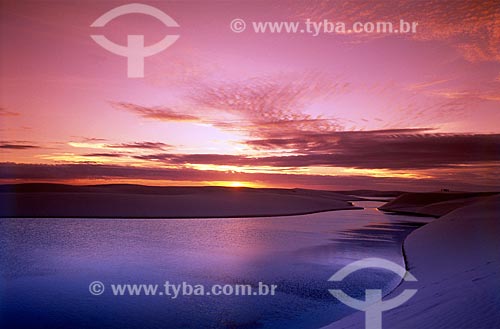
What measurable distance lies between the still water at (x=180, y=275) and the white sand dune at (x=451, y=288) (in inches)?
32.5

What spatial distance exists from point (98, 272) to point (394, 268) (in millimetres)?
7836

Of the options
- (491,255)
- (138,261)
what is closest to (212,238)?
(138,261)

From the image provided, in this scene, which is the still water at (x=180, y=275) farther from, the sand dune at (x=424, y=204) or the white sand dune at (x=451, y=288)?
the sand dune at (x=424, y=204)

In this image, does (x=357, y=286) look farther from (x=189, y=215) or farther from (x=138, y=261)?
(x=189, y=215)

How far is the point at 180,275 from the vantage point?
1029 centimetres

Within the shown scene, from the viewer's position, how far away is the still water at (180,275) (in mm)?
7219

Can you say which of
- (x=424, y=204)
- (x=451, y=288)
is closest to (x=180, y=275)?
(x=451, y=288)

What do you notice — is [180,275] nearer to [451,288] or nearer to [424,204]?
[451,288]

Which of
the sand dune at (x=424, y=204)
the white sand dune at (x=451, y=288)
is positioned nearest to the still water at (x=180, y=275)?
the white sand dune at (x=451, y=288)

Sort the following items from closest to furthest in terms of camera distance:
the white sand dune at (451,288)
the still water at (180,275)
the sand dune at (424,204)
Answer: the white sand dune at (451,288) → the still water at (180,275) → the sand dune at (424,204)

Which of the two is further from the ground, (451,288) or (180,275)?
(180,275)

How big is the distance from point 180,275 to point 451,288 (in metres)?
6.17

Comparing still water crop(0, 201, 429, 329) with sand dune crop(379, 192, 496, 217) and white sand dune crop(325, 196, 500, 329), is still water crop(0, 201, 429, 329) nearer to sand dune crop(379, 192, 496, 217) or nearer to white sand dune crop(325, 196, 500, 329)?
white sand dune crop(325, 196, 500, 329)

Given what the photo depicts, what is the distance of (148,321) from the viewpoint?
278 inches
